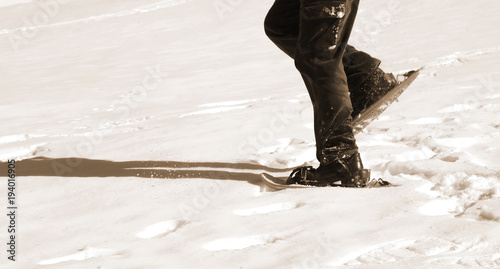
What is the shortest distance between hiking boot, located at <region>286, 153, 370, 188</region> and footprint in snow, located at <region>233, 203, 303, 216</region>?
0.73ft

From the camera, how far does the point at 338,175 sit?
2.77 meters

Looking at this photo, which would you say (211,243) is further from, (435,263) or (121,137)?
(121,137)

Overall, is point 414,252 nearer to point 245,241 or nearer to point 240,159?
point 245,241

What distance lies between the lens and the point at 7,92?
6078mm

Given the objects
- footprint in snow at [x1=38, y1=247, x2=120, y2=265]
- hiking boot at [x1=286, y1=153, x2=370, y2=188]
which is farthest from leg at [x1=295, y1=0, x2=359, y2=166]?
footprint in snow at [x1=38, y1=247, x2=120, y2=265]

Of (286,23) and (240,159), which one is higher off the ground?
(286,23)

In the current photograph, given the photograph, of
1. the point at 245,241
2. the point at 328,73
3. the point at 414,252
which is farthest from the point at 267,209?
the point at 414,252

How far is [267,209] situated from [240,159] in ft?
2.72

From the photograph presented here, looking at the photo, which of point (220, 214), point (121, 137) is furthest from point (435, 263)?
point (121, 137)

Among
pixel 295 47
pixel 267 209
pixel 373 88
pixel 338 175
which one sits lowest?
pixel 267 209

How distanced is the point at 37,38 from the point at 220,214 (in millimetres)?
7831

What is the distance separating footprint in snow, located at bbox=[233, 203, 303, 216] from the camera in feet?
8.47

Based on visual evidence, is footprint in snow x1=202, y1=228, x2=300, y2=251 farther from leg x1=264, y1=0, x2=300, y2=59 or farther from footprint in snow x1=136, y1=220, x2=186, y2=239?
leg x1=264, y1=0, x2=300, y2=59

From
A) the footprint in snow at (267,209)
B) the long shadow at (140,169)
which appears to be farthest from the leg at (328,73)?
the long shadow at (140,169)
